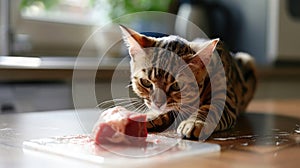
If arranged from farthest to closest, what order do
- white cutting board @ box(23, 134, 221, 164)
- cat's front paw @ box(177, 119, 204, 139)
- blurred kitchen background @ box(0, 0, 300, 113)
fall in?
blurred kitchen background @ box(0, 0, 300, 113), cat's front paw @ box(177, 119, 204, 139), white cutting board @ box(23, 134, 221, 164)

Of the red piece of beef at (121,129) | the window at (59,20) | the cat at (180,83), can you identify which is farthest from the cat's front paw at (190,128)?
the window at (59,20)

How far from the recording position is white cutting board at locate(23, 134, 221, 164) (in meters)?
0.71

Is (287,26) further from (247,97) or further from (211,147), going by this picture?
(211,147)

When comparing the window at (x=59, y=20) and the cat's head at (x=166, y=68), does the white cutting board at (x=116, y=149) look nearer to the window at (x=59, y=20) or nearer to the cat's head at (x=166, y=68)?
the cat's head at (x=166, y=68)

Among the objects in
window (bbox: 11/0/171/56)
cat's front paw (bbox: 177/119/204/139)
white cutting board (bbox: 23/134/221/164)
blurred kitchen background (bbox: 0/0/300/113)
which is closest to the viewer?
white cutting board (bbox: 23/134/221/164)

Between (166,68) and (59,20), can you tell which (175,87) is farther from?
(59,20)

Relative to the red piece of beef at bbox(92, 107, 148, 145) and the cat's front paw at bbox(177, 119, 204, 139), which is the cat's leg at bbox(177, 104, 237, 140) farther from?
the red piece of beef at bbox(92, 107, 148, 145)

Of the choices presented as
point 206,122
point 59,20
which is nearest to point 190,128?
point 206,122

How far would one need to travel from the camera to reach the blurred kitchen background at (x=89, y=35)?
1755 mm

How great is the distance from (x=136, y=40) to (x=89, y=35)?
4.30 ft

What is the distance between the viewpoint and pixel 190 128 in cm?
92

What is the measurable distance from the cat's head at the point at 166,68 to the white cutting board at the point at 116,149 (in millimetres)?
100

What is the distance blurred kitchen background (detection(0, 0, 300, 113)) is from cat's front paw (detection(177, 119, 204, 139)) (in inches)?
7.0

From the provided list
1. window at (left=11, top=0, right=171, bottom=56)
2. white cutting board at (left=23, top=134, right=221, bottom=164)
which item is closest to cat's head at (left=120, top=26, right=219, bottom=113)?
white cutting board at (left=23, top=134, right=221, bottom=164)
